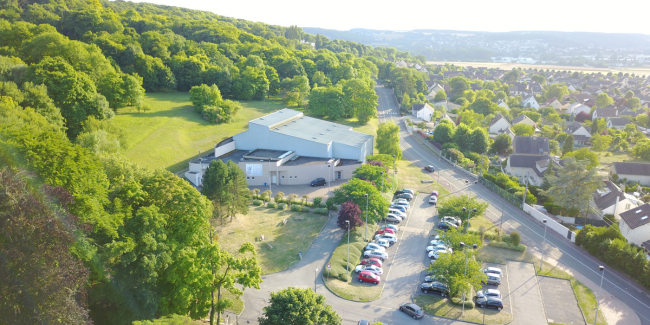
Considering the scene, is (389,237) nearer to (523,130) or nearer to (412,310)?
(412,310)

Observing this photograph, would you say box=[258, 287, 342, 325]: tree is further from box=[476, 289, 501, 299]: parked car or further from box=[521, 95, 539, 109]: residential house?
box=[521, 95, 539, 109]: residential house

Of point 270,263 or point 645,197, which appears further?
point 645,197

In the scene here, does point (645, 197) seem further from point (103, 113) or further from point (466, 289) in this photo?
point (103, 113)

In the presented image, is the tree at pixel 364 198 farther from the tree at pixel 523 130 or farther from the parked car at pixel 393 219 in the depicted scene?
the tree at pixel 523 130

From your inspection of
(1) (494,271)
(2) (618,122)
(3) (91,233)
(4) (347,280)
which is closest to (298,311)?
(4) (347,280)

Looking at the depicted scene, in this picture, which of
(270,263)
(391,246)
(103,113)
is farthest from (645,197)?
(103,113)

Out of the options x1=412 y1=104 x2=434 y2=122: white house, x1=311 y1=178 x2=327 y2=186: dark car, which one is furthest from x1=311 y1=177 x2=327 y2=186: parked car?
x1=412 y1=104 x2=434 y2=122: white house
